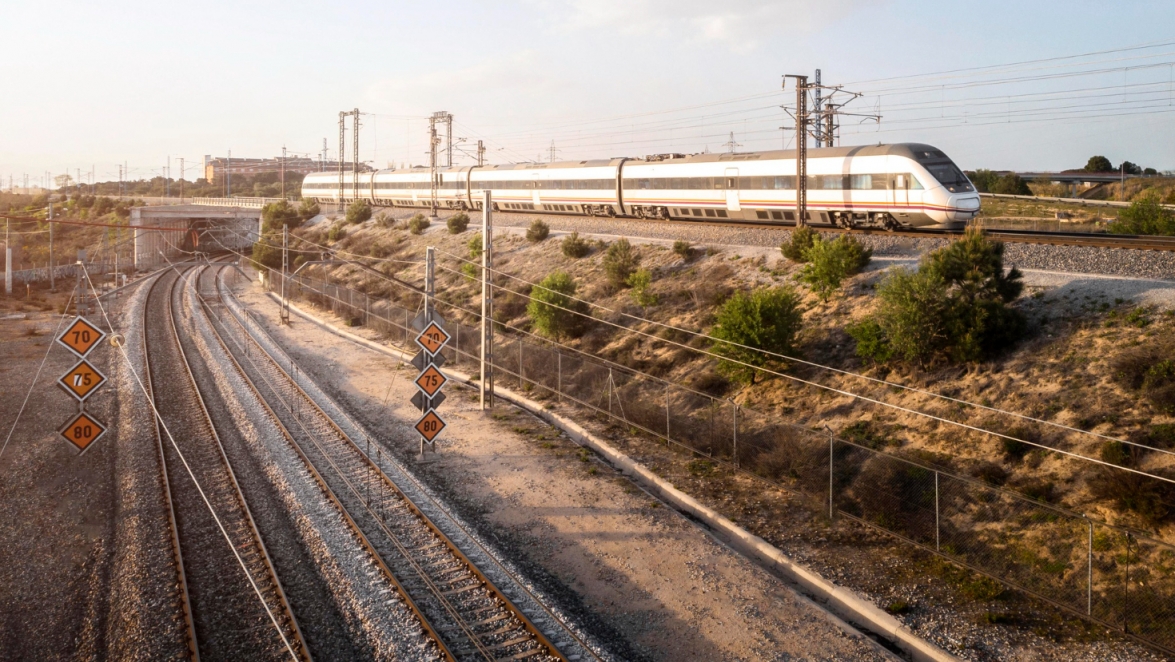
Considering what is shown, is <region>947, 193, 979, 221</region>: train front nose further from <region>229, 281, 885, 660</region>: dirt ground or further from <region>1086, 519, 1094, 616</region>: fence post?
<region>1086, 519, 1094, 616</region>: fence post

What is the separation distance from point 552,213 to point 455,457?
30.7 m

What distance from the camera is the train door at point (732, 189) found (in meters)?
33.9

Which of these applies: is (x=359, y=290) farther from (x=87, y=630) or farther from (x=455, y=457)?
(x=87, y=630)

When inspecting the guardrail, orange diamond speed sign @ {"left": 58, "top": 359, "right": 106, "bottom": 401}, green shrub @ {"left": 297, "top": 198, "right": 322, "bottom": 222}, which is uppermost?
green shrub @ {"left": 297, "top": 198, "right": 322, "bottom": 222}

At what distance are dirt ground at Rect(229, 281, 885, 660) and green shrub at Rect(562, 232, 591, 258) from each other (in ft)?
51.3

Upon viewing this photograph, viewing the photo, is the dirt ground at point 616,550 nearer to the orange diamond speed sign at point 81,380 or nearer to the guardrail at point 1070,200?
the orange diamond speed sign at point 81,380

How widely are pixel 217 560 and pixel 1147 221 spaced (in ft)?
106

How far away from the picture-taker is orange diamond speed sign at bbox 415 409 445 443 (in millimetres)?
18969

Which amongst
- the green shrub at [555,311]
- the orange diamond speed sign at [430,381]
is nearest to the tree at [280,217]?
the green shrub at [555,311]

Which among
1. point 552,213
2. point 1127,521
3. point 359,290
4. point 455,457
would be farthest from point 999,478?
point 359,290

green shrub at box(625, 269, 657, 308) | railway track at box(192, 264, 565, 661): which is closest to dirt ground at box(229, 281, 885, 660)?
railway track at box(192, 264, 565, 661)

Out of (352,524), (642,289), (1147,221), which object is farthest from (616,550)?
(1147,221)

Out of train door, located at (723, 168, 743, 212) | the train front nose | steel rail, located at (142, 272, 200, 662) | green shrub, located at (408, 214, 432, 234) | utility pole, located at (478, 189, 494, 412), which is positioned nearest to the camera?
steel rail, located at (142, 272, 200, 662)

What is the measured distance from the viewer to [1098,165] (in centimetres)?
8362
